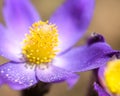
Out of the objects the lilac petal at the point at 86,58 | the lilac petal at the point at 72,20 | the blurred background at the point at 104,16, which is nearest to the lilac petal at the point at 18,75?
the lilac petal at the point at 86,58

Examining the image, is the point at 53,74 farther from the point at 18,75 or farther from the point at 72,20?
the point at 72,20

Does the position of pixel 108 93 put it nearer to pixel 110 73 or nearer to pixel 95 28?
pixel 110 73

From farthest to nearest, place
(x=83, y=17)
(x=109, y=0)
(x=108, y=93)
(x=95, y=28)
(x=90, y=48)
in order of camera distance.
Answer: (x=109, y=0)
(x=95, y=28)
(x=83, y=17)
(x=90, y=48)
(x=108, y=93)

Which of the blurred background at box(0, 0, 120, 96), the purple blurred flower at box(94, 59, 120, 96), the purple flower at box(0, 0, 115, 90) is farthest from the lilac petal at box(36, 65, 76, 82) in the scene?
the blurred background at box(0, 0, 120, 96)

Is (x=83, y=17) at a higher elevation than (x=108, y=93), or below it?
higher

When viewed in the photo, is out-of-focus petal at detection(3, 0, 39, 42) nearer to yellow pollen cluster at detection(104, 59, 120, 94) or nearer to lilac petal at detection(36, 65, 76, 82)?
lilac petal at detection(36, 65, 76, 82)

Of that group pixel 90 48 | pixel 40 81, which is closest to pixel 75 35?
pixel 90 48

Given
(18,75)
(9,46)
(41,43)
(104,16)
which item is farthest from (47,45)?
(104,16)
